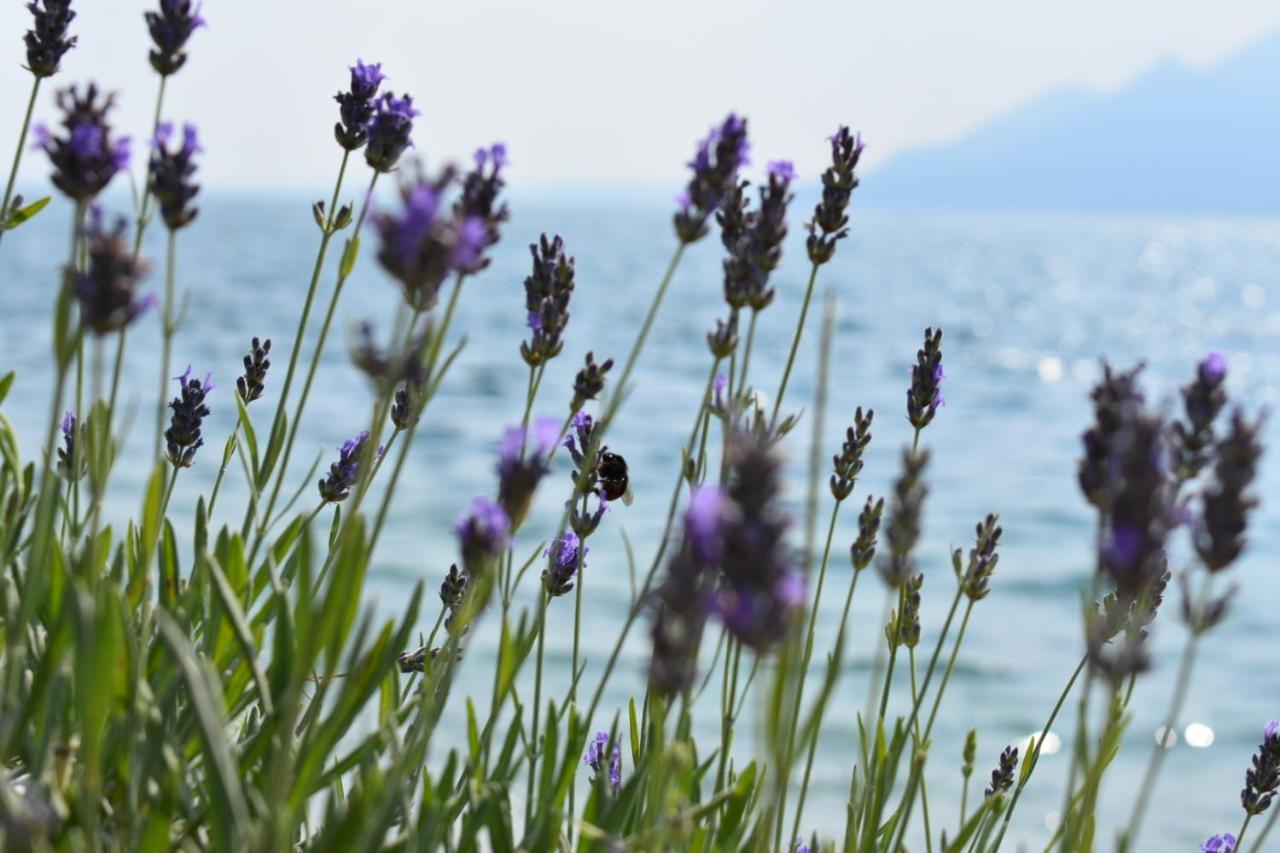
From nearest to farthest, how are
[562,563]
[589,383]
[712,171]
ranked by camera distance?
[712,171] < [589,383] < [562,563]

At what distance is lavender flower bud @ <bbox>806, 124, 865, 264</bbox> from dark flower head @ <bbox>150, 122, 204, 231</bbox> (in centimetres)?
82

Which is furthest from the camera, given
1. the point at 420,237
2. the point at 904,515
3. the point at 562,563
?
the point at 562,563

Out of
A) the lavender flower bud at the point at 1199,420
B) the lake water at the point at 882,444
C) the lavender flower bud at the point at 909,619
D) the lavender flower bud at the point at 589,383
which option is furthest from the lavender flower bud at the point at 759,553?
the lavender flower bud at the point at 909,619

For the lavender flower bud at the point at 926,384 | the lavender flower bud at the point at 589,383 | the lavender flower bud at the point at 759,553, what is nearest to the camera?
the lavender flower bud at the point at 759,553

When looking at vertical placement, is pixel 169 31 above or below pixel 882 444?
above

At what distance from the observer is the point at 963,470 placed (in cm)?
1955

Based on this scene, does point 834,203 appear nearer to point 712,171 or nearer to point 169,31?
point 712,171

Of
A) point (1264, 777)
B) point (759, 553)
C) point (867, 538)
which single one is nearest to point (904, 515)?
point (759, 553)

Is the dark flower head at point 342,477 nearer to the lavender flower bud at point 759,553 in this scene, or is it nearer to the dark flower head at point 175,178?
the dark flower head at point 175,178

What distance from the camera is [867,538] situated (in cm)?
204

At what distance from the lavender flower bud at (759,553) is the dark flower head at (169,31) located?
108 centimetres

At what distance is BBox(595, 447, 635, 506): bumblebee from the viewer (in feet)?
7.48

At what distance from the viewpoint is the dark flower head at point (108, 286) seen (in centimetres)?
128

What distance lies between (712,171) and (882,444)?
62.0ft
